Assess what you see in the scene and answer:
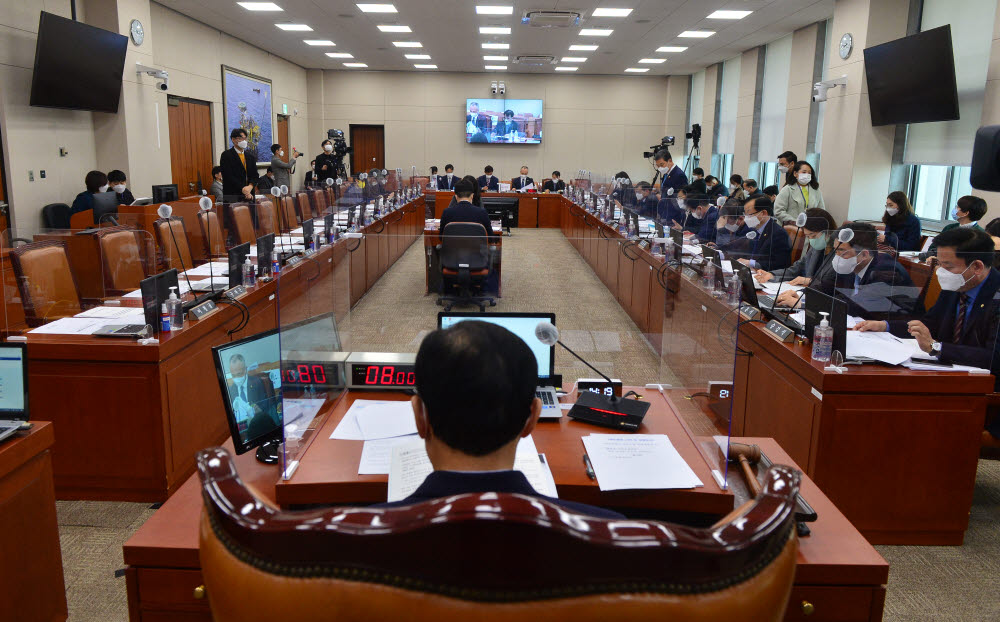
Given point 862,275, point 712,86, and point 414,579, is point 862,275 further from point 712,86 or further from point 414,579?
point 712,86

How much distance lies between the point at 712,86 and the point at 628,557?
15036 mm

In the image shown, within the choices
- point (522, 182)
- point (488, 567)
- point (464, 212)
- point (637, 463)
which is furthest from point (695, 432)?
point (522, 182)

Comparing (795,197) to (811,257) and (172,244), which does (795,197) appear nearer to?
(811,257)

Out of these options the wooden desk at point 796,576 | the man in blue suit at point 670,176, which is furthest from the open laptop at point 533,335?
the man in blue suit at point 670,176

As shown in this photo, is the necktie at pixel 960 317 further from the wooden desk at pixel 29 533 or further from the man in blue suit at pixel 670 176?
the man in blue suit at pixel 670 176

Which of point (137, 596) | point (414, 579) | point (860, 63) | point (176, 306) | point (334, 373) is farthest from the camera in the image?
point (860, 63)

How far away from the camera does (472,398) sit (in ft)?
3.21

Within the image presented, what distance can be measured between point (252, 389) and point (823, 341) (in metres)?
2.12

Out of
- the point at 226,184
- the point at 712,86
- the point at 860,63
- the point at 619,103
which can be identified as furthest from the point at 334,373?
the point at 619,103

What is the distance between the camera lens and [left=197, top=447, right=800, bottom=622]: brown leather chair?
597mm

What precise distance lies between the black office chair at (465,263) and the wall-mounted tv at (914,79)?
14.6ft

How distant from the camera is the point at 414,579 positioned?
23.7 inches

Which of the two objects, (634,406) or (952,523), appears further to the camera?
(952,523)

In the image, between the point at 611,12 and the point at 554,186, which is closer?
the point at 611,12
